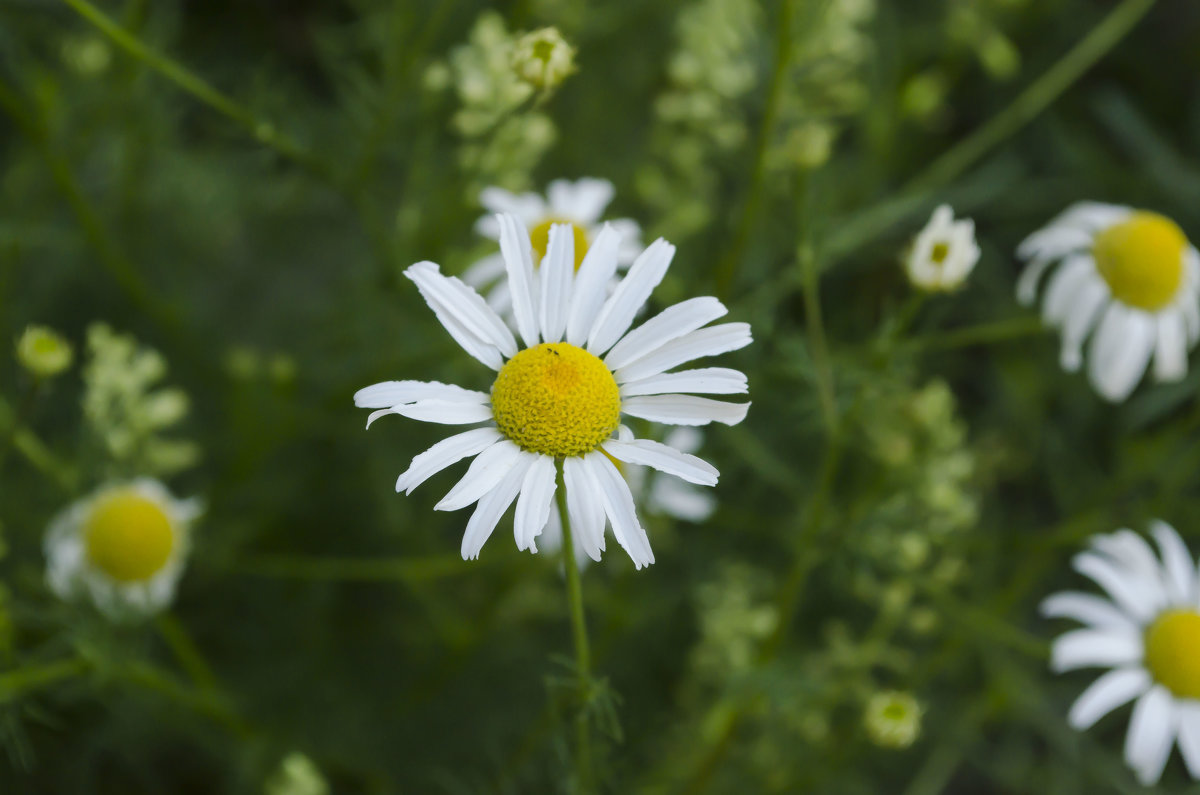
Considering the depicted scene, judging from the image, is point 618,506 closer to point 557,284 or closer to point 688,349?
point 688,349

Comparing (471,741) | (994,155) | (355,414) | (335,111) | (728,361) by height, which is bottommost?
(471,741)

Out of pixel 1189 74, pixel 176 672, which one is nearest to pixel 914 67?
pixel 1189 74

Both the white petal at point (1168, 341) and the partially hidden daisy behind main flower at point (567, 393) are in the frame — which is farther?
the white petal at point (1168, 341)

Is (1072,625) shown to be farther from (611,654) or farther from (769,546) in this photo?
(611,654)

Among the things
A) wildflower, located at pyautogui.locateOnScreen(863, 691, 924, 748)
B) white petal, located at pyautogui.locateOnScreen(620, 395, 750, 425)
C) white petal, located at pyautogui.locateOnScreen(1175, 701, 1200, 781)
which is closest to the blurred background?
wildflower, located at pyautogui.locateOnScreen(863, 691, 924, 748)

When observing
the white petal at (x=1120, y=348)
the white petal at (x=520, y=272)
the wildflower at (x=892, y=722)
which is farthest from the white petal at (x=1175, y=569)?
the white petal at (x=520, y=272)

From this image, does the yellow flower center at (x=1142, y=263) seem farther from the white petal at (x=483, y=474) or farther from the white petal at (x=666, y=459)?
the white petal at (x=483, y=474)
